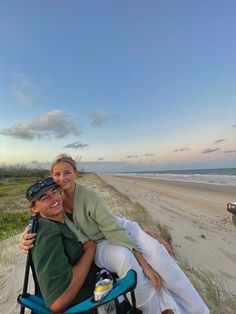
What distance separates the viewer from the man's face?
7.51 feet

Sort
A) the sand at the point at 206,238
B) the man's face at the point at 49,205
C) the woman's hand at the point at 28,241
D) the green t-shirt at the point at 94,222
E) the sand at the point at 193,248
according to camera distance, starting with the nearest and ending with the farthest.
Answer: the woman's hand at the point at 28,241, the man's face at the point at 49,205, the green t-shirt at the point at 94,222, the sand at the point at 193,248, the sand at the point at 206,238

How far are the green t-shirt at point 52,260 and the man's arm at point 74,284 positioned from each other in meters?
0.03

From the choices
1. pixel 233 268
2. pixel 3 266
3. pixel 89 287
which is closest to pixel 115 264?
pixel 89 287

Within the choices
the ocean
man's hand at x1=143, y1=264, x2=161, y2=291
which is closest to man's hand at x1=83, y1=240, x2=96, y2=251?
man's hand at x1=143, y1=264, x2=161, y2=291

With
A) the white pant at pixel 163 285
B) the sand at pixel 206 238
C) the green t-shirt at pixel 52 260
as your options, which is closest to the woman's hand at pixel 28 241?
the green t-shirt at pixel 52 260

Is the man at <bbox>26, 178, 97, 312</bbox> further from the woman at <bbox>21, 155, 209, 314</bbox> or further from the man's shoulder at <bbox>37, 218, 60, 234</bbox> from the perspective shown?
the woman at <bbox>21, 155, 209, 314</bbox>

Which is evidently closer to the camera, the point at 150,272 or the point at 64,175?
the point at 150,272

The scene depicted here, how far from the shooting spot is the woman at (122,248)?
239 cm

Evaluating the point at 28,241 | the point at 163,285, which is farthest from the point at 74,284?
the point at 163,285

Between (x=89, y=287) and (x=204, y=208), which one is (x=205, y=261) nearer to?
(x=89, y=287)

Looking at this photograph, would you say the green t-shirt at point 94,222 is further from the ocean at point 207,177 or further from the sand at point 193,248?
the ocean at point 207,177

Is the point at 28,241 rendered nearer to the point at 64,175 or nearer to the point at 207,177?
the point at 64,175

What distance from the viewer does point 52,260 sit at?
194cm

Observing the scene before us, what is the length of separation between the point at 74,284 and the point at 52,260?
248 millimetres
